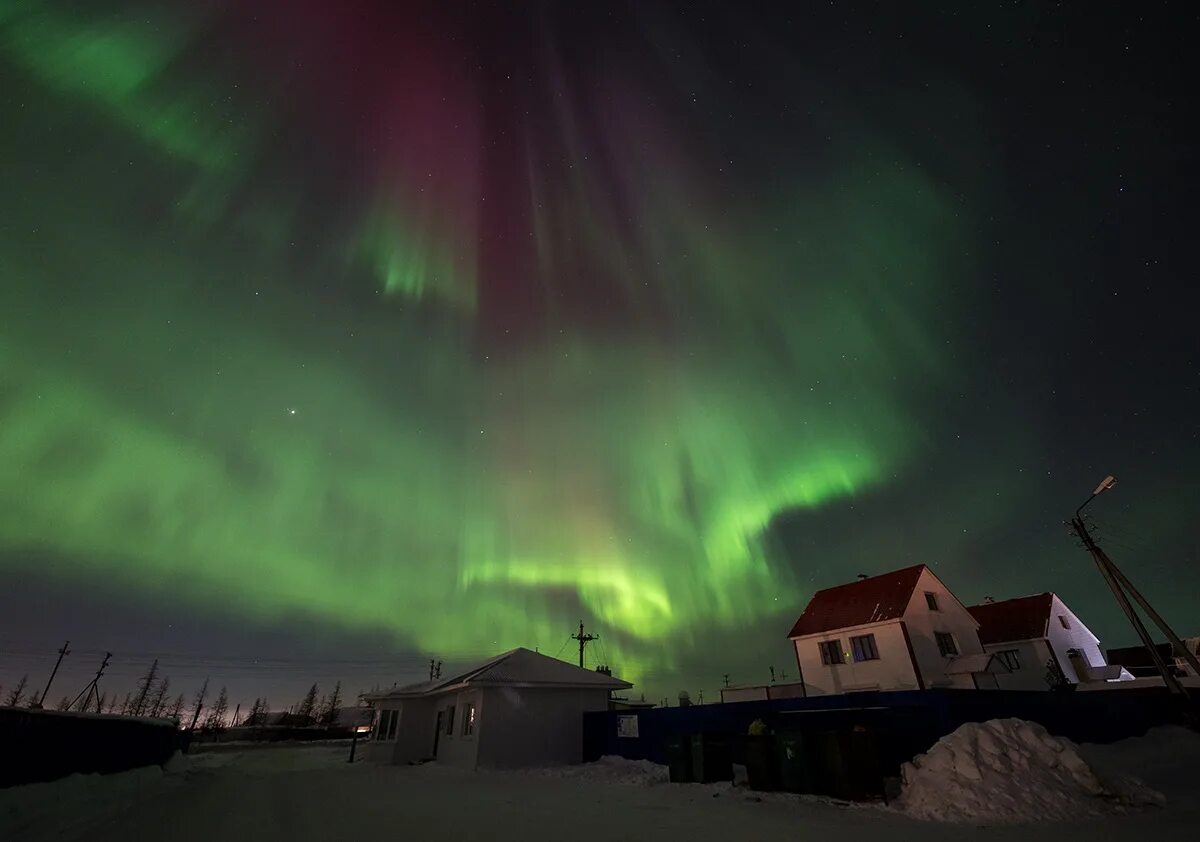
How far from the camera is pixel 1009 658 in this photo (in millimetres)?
37625

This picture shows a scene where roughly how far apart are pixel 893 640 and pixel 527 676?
23121 millimetres

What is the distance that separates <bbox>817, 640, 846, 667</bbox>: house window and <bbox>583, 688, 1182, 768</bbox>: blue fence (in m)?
17.3

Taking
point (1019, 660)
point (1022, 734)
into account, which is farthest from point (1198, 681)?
point (1022, 734)

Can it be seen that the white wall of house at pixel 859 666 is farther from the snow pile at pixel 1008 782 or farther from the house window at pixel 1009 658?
the snow pile at pixel 1008 782

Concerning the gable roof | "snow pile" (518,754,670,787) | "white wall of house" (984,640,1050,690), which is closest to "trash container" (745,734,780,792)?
"snow pile" (518,754,670,787)

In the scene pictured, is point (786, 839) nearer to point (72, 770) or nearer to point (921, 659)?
point (72, 770)

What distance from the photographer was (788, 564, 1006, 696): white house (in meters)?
31.6

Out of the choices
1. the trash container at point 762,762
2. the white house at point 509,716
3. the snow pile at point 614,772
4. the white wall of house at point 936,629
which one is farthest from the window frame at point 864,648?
the trash container at point 762,762

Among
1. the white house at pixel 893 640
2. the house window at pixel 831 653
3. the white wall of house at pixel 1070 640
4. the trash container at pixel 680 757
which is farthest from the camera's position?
the white wall of house at pixel 1070 640

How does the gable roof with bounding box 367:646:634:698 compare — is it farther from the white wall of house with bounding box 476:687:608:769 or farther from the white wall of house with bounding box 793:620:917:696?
the white wall of house with bounding box 793:620:917:696

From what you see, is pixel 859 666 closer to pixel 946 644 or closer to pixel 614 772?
pixel 946 644

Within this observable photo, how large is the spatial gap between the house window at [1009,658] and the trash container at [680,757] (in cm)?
3391

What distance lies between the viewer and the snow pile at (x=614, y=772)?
16.8 m

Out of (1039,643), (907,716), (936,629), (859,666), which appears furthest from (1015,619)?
(907,716)
